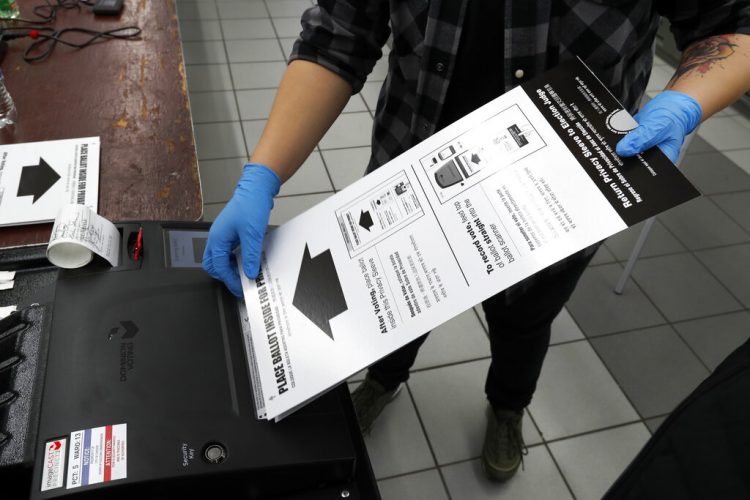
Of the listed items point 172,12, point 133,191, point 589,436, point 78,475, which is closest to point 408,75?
point 133,191

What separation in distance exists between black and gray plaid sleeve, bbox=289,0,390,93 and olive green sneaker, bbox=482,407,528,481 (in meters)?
1.09

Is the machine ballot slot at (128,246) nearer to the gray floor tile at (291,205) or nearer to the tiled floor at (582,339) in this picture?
the tiled floor at (582,339)

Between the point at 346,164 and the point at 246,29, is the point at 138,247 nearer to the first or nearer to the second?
the point at 346,164

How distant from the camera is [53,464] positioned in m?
0.58

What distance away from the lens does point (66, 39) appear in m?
1.54

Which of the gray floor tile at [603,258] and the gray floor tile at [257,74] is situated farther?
the gray floor tile at [257,74]

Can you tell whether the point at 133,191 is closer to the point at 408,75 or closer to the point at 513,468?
the point at 408,75

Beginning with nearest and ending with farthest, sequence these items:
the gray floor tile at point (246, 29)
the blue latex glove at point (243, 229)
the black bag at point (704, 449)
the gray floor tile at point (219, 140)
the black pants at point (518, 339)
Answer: the black bag at point (704, 449) → the blue latex glove at point (243, 229) → the black pants at point (518, 339) → the gray floor tile at point (219, 140) → the gray floor tile at point (246, 29)

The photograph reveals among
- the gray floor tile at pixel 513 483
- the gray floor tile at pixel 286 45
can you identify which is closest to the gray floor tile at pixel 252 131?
the gray floor tile at pixel 286 45

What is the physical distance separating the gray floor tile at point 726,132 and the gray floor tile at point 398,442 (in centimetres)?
231

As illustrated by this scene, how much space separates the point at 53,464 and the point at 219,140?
2302mm

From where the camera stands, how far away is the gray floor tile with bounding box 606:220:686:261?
90.0 inches

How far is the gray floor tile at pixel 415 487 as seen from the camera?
5.15 feet

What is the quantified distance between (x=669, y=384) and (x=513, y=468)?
0.73 meters
